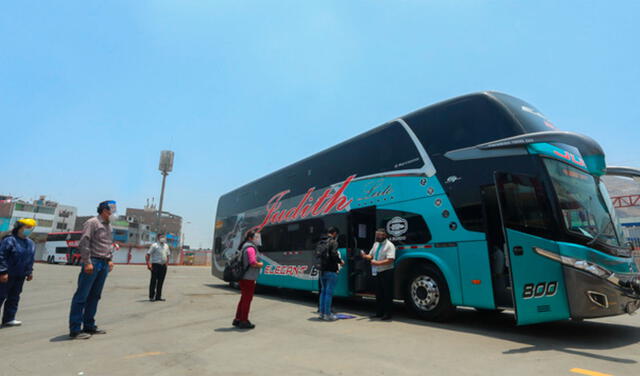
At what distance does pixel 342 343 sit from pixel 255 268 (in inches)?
77.9

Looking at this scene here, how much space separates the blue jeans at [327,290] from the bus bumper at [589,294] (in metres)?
3.75

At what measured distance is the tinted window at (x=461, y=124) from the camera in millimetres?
5841

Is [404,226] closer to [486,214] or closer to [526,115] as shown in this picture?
[486,214]

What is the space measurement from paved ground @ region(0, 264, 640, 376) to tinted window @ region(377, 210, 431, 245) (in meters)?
1.49

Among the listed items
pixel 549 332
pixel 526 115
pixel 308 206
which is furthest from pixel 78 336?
pixel 526 115

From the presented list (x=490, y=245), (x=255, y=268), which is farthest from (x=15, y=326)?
(x=490, y=245)

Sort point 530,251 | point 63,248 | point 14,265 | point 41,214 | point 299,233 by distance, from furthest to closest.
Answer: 1. point 41,214
2. point 63,248
3. point 299,233
4. point 14,265
5. point 530,251

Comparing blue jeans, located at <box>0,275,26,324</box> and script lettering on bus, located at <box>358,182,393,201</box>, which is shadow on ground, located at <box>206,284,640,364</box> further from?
blue jeans, located at <box>0,275,26,324</box>

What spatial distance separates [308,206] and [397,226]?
344 cm

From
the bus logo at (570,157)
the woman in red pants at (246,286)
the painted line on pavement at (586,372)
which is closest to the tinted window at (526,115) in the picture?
the bus logo at (570,157)

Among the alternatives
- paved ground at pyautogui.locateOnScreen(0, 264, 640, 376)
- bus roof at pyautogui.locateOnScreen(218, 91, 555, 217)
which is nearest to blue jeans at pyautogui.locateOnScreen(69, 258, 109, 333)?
paved ground at pyautogui.locateOnScreen(0, 264, 640, 376)

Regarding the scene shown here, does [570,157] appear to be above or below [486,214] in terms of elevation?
above

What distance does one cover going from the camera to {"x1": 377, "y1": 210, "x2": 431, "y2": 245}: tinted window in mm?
6598

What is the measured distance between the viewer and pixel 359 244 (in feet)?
27.0
